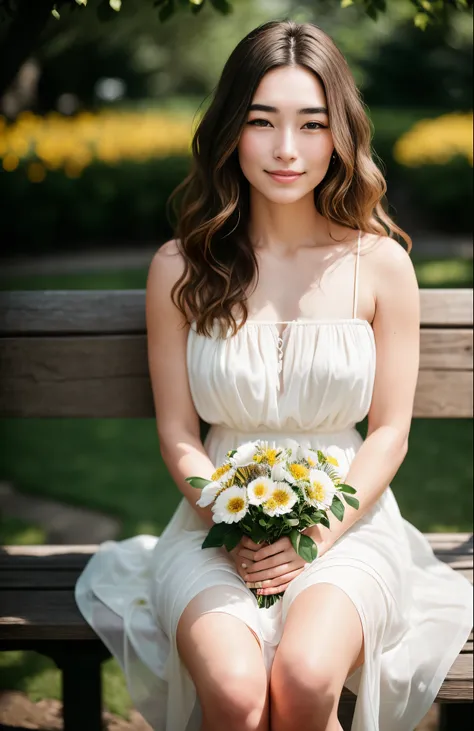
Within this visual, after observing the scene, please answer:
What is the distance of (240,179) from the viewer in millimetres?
3059

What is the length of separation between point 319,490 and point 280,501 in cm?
11

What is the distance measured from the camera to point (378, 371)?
9.67 ft

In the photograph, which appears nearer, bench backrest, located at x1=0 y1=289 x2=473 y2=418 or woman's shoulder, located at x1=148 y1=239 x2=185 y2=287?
woman's shoulder, located at x1=148 y1=239 x2=185 y2=287

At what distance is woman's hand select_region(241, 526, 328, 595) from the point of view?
8.54 feet

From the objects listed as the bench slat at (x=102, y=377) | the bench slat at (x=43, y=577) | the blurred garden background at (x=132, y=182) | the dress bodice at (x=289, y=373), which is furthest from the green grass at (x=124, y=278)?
the dress bodice at (x=289, y=373)

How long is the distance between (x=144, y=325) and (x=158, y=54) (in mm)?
24980

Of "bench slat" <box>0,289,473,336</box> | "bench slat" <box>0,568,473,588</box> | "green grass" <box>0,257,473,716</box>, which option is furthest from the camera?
"green grass" <box>0,257,473,716</box>

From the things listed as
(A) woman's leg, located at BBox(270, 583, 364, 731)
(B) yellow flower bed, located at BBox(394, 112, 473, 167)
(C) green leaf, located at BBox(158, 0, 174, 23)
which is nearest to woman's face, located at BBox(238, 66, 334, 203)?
(C) green leaf, located at BBox(158, 0, 174, 23)

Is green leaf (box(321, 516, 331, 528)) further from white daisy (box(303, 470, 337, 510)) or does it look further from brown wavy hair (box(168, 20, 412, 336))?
brown wavy hair (box(168, 20, 412, 336))

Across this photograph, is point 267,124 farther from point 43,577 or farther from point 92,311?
point 43,577

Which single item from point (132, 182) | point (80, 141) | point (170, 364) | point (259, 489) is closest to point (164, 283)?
point (170, 364)

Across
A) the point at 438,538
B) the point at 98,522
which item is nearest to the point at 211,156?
the point at 438,538

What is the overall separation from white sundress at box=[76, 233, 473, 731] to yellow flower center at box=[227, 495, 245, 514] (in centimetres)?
26

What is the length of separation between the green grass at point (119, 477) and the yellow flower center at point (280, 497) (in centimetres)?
174
